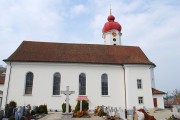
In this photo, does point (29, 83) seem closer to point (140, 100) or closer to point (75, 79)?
point (75, 79)

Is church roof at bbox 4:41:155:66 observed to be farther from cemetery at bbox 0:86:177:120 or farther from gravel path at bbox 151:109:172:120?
gravel path at bbox 151:109:172:120

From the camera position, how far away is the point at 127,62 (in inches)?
A: 1112

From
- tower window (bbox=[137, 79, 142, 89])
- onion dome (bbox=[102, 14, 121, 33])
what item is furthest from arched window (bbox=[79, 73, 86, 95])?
onion dome (bbox=[102, 14, 121, 33])

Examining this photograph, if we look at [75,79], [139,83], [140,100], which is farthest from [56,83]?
[140,100]

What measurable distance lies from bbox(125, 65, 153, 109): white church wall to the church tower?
1278 centimetres

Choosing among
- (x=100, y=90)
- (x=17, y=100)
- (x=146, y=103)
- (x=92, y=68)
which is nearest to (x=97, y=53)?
(x=92, y=68)

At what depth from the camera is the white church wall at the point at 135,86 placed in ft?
87.5

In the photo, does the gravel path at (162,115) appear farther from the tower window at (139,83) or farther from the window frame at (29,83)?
the window frame at (29,83)

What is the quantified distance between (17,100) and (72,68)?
8.03 m

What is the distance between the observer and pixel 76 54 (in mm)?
29531

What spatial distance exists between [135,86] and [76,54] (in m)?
9.40

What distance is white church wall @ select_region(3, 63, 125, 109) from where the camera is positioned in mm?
25797

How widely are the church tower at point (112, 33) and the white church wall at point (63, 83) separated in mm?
12567

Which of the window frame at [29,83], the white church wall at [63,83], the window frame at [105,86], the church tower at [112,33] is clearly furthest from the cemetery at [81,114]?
the church tower at [112,33]
